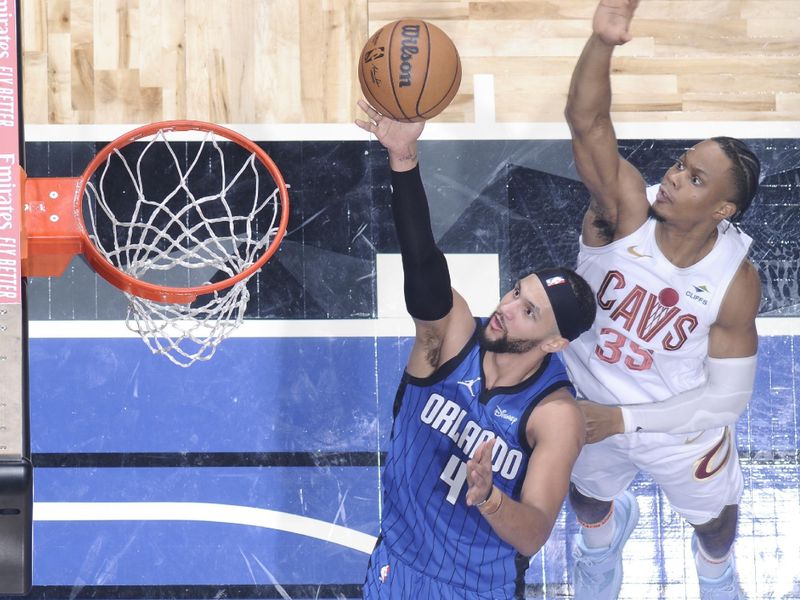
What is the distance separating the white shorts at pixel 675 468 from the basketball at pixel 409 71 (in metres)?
1.49

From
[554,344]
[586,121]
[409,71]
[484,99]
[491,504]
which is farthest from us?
[484,99]

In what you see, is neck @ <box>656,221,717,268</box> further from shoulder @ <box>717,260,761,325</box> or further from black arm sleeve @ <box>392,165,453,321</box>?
black arm sleeve @ <box>392,165,453,321</box>

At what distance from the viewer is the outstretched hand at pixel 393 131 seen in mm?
3256

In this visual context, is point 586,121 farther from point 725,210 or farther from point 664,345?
point 664,345

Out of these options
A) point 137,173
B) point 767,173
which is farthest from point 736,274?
point 137,173

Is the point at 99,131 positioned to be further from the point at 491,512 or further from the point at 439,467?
the point at 491,512

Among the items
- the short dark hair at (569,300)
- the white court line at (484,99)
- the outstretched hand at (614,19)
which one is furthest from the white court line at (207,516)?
the outstretched hand at (614,19)

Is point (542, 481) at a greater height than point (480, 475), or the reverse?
point (480, 475)

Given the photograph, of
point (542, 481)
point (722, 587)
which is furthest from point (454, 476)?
point (722, 587)

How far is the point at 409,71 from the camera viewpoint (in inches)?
126

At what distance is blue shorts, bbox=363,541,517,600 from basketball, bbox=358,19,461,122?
1588mm

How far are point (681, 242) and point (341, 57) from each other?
1.55 meters

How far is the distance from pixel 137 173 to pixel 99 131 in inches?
10.1

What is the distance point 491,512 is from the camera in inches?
116
